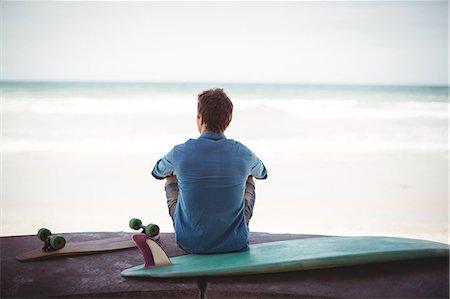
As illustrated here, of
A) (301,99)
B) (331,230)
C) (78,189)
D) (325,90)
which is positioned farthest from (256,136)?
(325,90)

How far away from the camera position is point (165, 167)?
3.10 meters

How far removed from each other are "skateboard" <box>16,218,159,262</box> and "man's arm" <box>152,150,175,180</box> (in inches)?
15.4

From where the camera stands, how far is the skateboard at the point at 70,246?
3.09 metres

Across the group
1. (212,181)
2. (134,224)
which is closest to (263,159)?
(134,224)

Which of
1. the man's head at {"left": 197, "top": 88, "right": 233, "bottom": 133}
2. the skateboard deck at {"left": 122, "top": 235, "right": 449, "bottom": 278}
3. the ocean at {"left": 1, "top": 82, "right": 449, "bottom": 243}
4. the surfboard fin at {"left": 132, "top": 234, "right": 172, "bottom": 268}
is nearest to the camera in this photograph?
the skateboard deck at {"left": 122, "top": 235, "right": 449, "bottom": 278}

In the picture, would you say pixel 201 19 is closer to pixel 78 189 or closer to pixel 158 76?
A: pixel 158 76

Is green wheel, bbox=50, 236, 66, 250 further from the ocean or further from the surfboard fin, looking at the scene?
the ocean

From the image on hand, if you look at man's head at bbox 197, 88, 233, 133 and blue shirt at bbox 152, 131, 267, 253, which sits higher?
man's head at bbox 197, 88, 233, 133

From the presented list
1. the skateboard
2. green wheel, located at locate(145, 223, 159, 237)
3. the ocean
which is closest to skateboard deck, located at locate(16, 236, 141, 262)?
the skateboard

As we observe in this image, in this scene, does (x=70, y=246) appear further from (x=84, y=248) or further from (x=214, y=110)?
(x=214, y=110)

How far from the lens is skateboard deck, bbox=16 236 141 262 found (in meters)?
3.08

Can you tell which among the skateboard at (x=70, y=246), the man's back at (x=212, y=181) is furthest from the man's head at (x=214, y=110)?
the skateboard at (x=70, y=246)

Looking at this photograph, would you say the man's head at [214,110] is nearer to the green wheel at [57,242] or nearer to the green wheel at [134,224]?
the green wheel at [134,224]

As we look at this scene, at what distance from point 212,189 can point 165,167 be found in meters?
0.30
